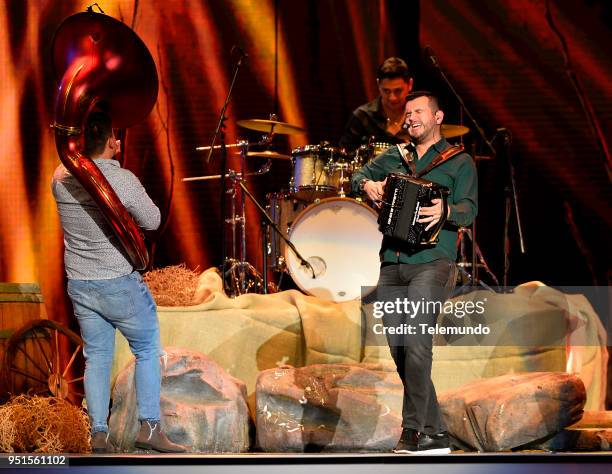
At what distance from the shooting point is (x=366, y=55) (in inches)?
344

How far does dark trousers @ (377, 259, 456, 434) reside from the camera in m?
4.91

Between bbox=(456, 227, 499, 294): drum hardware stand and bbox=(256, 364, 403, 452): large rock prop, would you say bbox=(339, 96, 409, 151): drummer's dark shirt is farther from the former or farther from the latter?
bbox=(256, 364, 403, 452): large rock prop

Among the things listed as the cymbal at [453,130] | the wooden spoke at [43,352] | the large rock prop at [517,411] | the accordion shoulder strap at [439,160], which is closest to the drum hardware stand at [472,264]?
the cymbal at [453,130]

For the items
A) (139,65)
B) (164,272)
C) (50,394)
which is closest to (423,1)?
(164,272)

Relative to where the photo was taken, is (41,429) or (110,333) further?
(41,429)

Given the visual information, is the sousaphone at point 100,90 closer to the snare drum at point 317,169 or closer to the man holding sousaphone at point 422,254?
the man holding sousaphone at point 422,254

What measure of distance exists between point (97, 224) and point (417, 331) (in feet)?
5.93

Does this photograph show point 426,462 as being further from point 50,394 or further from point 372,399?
point 50,394

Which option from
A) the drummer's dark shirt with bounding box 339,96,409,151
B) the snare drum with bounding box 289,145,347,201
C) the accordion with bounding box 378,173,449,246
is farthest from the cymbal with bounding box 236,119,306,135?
the accordion with bounding box 378,173,449,246

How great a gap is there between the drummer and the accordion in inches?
114

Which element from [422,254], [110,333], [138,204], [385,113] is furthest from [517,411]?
[385,113]

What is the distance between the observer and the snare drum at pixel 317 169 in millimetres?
7879

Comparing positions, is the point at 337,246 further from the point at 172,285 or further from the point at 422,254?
the point at 422,254

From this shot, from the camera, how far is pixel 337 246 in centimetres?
771
